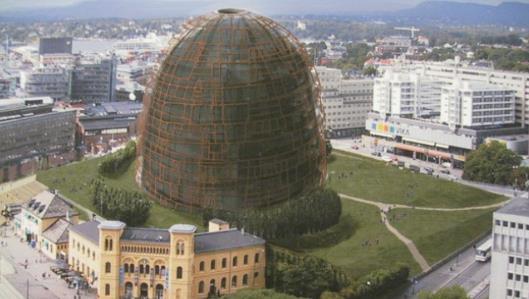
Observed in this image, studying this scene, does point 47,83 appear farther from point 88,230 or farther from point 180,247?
point 180,247

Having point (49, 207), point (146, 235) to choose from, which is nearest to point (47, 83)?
point (49, 207)

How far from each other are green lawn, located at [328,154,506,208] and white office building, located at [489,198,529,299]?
11.3 meters

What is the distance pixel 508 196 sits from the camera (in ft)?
142

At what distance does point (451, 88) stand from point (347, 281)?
83.4ft

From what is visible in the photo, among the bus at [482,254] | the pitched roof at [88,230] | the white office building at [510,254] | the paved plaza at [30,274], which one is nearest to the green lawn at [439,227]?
the bus at [482,254]

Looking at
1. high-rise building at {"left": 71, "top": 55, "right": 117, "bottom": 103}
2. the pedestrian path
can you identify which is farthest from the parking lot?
high-rise building at {"left": 71, "top": 55, "right": 117, "bottom": 103}

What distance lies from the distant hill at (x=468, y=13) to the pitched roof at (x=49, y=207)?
86069 millimetres

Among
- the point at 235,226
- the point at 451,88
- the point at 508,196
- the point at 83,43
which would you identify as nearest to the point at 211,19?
the point at 235,226

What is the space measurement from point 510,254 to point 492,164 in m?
19.0

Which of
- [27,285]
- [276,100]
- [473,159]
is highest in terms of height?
[276,100]

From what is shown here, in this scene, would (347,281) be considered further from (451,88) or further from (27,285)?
(451,88)

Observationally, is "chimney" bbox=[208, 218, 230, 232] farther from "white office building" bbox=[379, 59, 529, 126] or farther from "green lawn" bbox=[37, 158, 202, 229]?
"white office building" bbox=[379, 59, 529, 126]

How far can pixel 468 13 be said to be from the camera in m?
129

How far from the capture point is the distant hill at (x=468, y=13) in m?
116
